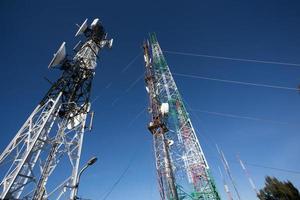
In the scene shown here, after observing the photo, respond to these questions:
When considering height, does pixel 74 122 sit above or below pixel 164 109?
below

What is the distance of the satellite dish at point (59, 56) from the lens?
1114cm

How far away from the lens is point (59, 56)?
1122 cm

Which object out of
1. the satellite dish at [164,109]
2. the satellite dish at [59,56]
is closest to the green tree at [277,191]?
the satellite dish at [164,109]

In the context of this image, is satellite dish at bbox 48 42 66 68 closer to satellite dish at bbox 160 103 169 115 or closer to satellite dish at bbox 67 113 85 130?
satellite dish at bbox 67 113 85 130

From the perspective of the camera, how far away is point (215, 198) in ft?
61.9

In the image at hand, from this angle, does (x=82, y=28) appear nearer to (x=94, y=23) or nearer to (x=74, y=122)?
(x=94, y=23)

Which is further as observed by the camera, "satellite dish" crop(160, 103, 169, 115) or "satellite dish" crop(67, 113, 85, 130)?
"satellite dish" crop(160, 103, 169, 115)

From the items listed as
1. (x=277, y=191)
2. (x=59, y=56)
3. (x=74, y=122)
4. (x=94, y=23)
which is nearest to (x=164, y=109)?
(x=74, y=122)

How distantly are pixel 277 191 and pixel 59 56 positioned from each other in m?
29.0

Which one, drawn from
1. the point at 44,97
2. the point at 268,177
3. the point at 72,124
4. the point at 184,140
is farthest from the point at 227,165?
A: the point at 44,97

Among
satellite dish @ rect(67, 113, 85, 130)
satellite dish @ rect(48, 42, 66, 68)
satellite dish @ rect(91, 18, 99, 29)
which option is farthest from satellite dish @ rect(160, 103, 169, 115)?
satellite dish @ rect(48, 42, 66, 68)

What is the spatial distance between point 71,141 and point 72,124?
125 centimetres

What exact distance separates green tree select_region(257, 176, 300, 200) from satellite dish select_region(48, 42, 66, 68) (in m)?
28.5

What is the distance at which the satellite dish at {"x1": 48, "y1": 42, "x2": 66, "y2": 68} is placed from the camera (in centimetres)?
1114
